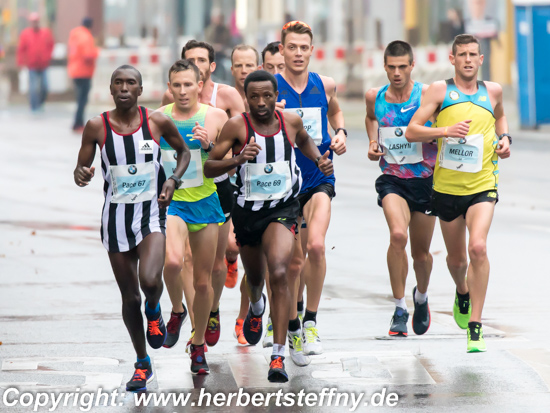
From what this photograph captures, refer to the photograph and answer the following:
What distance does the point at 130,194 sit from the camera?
302 inches

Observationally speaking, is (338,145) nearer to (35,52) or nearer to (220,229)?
(220,229)

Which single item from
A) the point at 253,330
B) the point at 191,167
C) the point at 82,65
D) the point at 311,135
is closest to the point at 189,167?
the point at 191,167

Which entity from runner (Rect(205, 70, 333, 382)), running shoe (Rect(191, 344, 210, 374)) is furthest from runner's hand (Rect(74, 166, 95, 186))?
running shoe (Rect(191, 344, 210, 374))

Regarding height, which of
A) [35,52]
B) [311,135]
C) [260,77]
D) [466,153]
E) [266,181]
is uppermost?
[35,52]

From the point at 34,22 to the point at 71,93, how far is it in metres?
5.45

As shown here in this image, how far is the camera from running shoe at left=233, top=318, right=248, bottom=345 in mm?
8984

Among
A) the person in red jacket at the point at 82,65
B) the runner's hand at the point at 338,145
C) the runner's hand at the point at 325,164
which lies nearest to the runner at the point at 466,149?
the runner's hand at the point at 338,145

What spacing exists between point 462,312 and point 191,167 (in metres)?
2.25

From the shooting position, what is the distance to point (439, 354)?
8430mm

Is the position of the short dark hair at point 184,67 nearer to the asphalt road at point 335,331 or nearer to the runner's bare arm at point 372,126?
the runner's bare arm at point 372,126

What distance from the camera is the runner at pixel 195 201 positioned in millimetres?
8227

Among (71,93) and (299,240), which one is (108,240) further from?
(71,93)

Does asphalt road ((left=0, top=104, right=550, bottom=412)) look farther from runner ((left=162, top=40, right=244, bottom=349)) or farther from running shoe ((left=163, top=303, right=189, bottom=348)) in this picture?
runner ((left=162, top=40, right=244, bottom=349))

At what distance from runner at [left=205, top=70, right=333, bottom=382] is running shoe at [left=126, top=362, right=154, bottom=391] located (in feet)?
2.56
